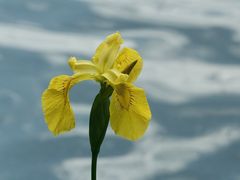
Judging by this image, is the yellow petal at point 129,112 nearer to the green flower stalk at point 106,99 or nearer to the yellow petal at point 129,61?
the green flower stalk at point 106,99

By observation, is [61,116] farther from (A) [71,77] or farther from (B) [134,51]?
(B) [134,51]

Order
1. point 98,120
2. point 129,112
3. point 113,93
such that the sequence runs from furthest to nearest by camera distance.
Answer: point 113,93 < point 129,112 < point 98,120

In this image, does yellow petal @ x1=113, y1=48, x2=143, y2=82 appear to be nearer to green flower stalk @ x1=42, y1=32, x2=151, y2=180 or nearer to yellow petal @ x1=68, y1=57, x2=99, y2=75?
green flower stalk @ x1=42, y1=32, x2=151, y2=180

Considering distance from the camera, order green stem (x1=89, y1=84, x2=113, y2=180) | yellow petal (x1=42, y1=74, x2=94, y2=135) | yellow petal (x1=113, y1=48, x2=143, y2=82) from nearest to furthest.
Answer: green stem (x1=89, y1=84, x2=113, y2=180) → yellow petal (x1=42, y1=74, x2=94, y2=135) → yellow petal (x1=113, y1=48, x2=143, y2=82)

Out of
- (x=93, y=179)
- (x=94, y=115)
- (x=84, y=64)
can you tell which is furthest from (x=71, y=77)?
(x=93, y=179)

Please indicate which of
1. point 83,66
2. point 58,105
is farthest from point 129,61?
point 58,105

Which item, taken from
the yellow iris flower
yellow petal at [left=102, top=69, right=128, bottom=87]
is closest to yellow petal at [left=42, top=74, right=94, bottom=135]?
the yellow iris flower

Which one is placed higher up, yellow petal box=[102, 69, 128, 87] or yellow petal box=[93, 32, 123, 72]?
yellow petal box=[93, 32, 123, 72]

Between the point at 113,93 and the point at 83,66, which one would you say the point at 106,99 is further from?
the point at 83,66
